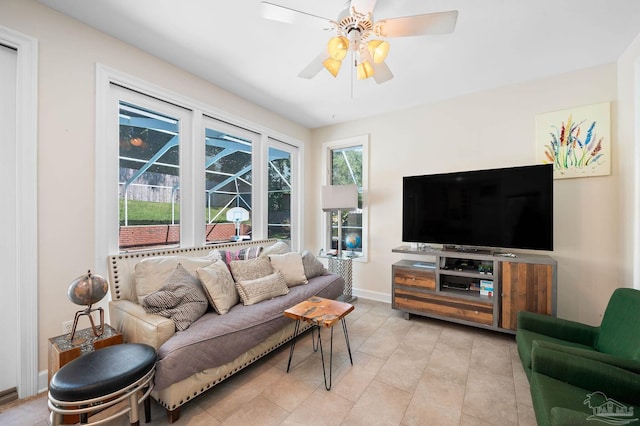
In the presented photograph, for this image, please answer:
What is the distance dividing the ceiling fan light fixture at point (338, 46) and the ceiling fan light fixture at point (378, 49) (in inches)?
6.9

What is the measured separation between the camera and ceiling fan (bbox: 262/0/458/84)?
4.73ft

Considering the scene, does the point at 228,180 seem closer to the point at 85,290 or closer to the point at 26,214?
the point at 26,214

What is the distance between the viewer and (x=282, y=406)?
1.69m

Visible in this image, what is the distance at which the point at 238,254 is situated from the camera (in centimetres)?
277

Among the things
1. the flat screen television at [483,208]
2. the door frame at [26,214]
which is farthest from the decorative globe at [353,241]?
the door frame at [26,214]

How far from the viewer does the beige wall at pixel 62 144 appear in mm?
1817

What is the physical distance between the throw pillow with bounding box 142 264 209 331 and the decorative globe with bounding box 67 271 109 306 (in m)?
0.29

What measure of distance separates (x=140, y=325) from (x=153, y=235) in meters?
1.12

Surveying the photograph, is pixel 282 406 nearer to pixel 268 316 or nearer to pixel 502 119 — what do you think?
pixel 268 316

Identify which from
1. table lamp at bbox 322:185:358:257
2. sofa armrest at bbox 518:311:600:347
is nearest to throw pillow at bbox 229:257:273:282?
table lamp at bbox 322:185:358:257

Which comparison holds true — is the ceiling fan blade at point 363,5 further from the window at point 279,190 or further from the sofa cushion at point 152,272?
the window at point 279,190

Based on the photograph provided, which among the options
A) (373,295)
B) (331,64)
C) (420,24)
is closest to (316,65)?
(331,64)

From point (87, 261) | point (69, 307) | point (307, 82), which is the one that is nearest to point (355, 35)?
point (307, 82)

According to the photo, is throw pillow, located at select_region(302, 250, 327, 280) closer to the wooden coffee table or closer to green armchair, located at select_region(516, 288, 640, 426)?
the wooden coffee table
